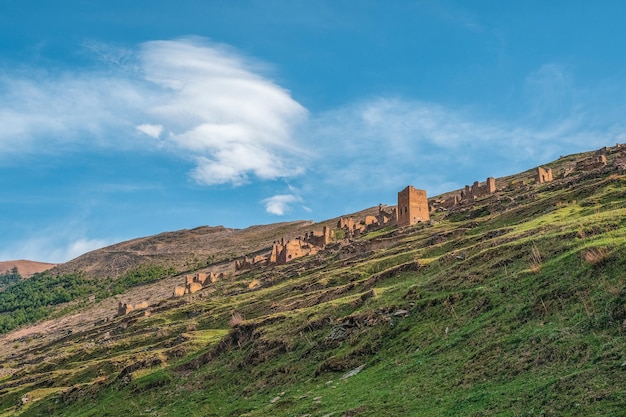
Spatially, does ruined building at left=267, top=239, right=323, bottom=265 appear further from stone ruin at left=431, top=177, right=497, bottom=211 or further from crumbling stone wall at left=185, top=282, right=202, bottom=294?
stone ruin at left=431, top=177, right=497, bottom=211

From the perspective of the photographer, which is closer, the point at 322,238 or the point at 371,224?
the point at 371,224

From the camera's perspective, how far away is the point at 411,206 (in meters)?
62.7

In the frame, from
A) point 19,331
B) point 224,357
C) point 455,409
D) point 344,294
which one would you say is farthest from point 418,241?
point 19,331

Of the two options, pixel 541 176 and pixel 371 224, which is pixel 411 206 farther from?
pixel 541 176

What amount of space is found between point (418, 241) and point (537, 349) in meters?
34.8

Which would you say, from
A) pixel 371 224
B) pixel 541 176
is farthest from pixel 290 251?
pixel 541 176

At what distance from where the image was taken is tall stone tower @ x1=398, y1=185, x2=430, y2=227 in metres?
62.8

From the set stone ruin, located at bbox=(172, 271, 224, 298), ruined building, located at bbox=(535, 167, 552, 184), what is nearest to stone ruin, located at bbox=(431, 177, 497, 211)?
ruined building, located at bbox=(535, 167, 552, 184)

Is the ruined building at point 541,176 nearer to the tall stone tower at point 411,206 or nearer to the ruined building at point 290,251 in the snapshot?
the tall stone tower at point 411,206

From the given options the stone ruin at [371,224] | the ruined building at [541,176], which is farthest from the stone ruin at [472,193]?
the stone ruin at [371,224]

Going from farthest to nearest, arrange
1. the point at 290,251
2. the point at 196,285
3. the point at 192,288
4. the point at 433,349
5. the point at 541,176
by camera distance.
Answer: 1. the point at 196,285
2. the point at 192,288
3. the point at 290,251
4. the point at 541,176
5. the point at 433,349

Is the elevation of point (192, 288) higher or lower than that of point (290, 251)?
lower

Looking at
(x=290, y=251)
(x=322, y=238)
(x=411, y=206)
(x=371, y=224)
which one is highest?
(x=371, y=224)

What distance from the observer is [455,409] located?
35.2ft
